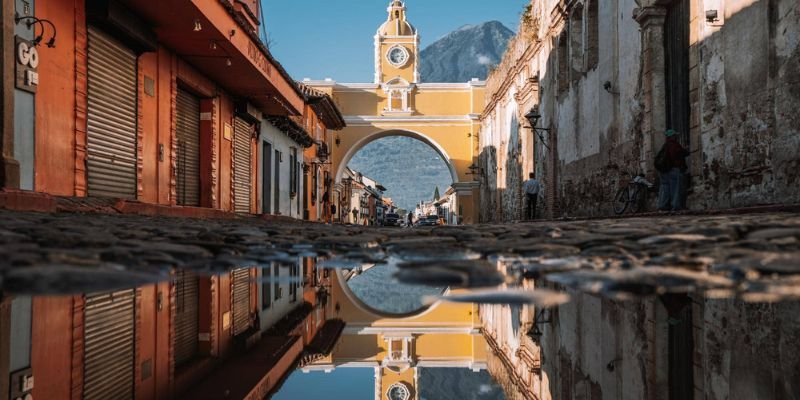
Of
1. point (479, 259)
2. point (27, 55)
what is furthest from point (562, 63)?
point (479, 259)

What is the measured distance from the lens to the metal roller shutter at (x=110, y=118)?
25.3 feet

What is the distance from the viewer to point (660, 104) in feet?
34.4

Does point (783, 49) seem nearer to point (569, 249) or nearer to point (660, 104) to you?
point (660, 104)

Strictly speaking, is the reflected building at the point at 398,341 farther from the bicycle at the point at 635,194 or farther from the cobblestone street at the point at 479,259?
the bicycle at the point at 635,194

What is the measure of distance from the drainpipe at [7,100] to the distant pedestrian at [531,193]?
45.2 feet

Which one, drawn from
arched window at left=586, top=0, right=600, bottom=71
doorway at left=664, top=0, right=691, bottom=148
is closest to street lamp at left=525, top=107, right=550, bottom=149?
arched window at left=586, top=0, right=600, bottom=71

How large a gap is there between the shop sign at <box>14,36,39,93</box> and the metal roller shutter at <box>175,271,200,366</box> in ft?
15.3

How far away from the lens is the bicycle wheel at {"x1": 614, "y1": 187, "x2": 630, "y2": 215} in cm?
1133

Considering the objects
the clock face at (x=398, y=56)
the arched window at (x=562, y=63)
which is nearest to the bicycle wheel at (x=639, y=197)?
the arched window at (x=562, y=63)

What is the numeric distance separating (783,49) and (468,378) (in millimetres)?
6461

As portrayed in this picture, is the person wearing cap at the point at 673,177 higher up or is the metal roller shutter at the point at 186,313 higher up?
the person wearing cap at the point at 673,177

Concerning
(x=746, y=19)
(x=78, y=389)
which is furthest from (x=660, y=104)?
(x=78, y=389)

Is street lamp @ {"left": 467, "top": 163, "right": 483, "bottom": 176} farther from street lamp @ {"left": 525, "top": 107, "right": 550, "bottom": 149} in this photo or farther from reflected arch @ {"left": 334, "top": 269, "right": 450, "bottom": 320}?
reflected arch @ {"left": 334, "top": 269, "right": 450, "bottom": 320}

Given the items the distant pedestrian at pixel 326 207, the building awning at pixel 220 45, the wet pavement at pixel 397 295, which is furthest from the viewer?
the distant pedestrian at pixel 326 207
